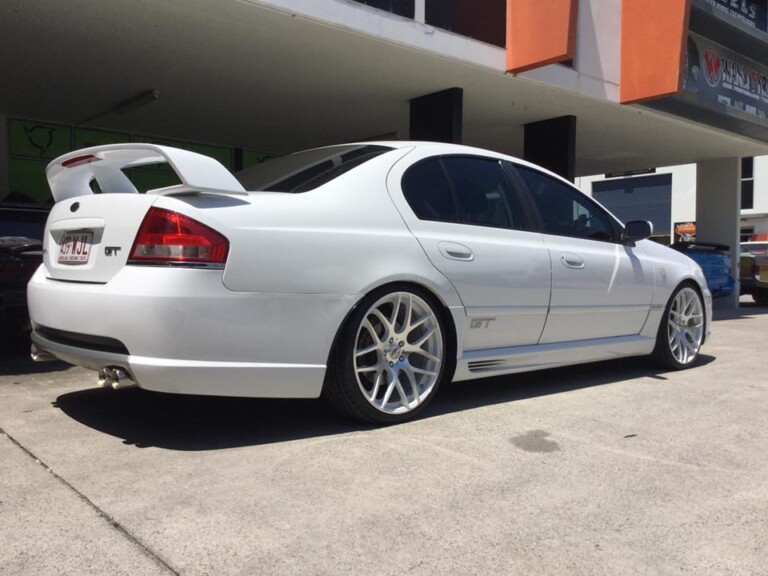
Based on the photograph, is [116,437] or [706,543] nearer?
[706,543]

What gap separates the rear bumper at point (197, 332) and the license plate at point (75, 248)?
0.47ft

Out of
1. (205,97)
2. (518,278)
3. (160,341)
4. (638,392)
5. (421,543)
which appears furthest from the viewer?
(205,97)

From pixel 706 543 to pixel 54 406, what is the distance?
3.25m

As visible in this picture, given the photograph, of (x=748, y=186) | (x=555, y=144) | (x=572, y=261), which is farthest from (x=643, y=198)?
(x=572, y=261)

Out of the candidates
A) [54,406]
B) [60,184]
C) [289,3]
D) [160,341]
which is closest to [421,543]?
[160,341]

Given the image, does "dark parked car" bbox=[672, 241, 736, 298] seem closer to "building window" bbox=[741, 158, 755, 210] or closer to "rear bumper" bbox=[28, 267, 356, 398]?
"rear bumper" bbox=[28, 267, 356, 398]

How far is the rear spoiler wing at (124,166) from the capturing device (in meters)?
2.88

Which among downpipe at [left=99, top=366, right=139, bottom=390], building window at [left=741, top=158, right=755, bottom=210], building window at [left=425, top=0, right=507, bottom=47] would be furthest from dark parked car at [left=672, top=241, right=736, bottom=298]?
building window at [left=741, top=158, right=755, bottom=210]

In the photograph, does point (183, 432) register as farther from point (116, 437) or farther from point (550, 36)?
point (550, 36)

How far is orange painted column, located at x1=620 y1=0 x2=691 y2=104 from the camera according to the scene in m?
8.48

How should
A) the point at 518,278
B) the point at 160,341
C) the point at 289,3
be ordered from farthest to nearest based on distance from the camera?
the point at 289,3 → the point at 518,278 → the point at 160,341

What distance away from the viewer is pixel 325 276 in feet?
10.0

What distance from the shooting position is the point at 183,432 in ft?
10.5

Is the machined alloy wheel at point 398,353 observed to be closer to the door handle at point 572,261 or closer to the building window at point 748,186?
the door handle at point 572,261
